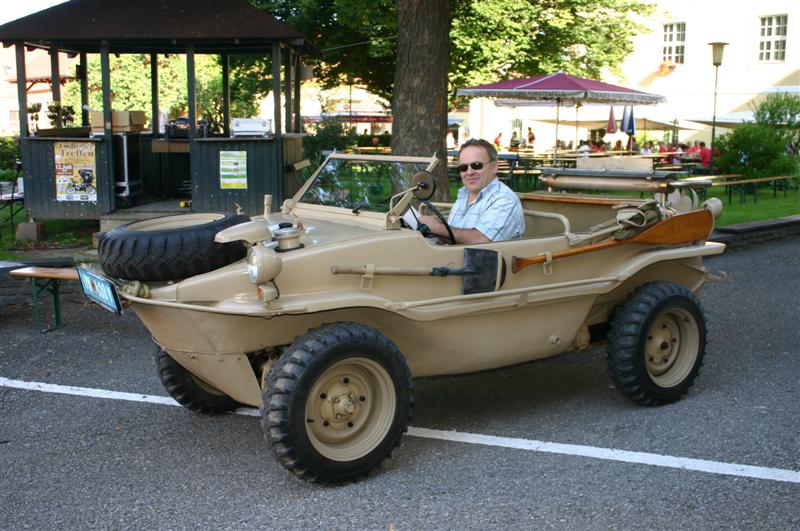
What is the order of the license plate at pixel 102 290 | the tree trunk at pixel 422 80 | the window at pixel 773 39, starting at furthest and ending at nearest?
the window at pixel 773 39
the tree trunk at pixel 422 80
the license plate at pixel 102 290

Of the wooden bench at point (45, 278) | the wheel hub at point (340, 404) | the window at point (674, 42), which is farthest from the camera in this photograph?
the window at point (674, 42)

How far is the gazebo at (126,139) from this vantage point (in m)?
11.4

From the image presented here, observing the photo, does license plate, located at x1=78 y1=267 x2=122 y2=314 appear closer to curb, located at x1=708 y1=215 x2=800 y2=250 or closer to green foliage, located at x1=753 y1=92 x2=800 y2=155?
curb, located at x1=708 y1=215 x2=800 y2=250

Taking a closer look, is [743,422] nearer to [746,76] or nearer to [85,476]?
[85,476]

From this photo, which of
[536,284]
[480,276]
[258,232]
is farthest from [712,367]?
[258,232]

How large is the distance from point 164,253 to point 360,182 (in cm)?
A: 167

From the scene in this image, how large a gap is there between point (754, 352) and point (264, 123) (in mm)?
7134

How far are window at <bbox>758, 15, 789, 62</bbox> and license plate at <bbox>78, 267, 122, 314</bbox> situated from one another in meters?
36.7

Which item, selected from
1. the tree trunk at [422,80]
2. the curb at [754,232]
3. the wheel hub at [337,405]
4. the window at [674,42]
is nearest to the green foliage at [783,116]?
the curb at [754,232]

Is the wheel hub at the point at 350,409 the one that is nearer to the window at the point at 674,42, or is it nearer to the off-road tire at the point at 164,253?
the off-road tire at the point at 164,253

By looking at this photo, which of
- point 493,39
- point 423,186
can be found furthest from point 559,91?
point 423,186

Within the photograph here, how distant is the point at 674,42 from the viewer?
39.2 meters

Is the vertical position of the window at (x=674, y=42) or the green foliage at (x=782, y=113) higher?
the window at (x=674, y=42)

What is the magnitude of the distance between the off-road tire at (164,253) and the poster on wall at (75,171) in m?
7.79
